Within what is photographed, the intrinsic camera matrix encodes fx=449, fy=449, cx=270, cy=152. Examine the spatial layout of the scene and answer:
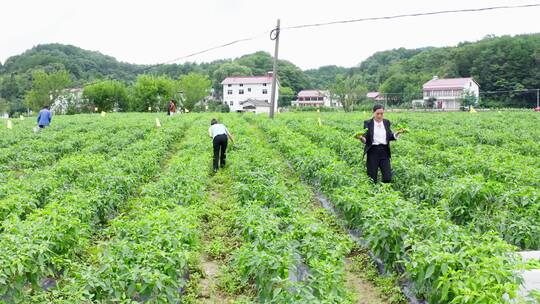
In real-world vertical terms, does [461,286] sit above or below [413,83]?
below

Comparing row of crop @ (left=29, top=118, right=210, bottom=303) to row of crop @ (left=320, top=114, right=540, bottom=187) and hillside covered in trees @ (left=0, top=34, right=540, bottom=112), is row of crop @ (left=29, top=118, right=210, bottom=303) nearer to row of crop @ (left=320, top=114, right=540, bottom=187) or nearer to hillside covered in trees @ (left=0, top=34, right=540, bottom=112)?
row of crop @ (left=320, top=114, right=540, bottom=187)

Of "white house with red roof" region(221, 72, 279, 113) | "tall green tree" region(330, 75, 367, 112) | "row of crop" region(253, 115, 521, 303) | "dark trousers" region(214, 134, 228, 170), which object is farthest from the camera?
"white house with red roof" region(221, 72, 279, 113)

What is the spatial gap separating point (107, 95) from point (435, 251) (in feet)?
206

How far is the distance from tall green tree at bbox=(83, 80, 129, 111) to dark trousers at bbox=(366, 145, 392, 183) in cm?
5773

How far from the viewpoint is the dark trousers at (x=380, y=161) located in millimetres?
8484

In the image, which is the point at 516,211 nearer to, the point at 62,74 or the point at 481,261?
the point at 481,261

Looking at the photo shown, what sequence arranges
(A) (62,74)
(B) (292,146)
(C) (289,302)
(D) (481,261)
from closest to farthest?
(C) (289,302) < (D) (481,261) < (B) (292,146) < (A) (62,74)

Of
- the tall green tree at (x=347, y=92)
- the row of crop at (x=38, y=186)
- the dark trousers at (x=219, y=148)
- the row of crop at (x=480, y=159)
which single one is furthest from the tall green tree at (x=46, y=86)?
the row of crop at (x=480, y=159)

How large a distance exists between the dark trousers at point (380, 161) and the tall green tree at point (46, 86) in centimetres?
6195

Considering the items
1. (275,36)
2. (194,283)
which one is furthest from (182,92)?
(194,283)

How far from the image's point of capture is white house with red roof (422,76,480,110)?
72250mm

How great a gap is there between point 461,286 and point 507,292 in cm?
33

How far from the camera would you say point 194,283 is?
5.47 metres

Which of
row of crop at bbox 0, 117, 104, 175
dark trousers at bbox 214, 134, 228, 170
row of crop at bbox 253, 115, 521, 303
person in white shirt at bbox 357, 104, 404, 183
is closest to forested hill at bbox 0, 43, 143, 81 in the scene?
row of crop at bbox 0, 117, 104, 175
